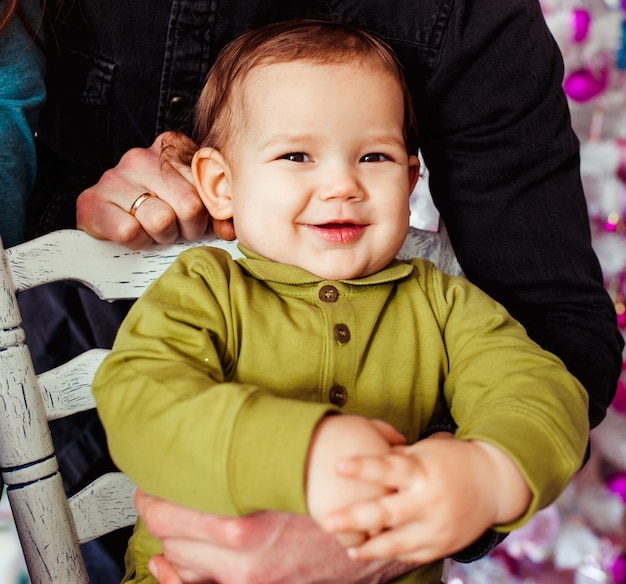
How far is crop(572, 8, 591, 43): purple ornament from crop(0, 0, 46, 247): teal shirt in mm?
1344

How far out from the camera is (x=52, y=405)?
2.88ft

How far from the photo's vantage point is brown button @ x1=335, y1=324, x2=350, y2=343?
0.83 m

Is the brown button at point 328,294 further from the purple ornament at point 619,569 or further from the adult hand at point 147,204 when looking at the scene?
the purple ornament at point 619,569

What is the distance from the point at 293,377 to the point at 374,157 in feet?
0.91

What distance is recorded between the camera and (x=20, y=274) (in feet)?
2.79

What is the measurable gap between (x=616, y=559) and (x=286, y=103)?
1.78 metres

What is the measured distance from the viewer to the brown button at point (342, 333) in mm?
833

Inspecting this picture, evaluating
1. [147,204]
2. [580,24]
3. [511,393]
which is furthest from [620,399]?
[147,204]

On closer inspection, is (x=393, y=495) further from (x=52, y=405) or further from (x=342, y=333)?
(x=52, y=405)

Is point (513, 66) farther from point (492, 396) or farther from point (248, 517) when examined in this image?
point (248, 517)

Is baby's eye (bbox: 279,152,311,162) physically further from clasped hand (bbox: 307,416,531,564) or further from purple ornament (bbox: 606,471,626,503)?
purple ornament (bbox: 606,471,626,503)

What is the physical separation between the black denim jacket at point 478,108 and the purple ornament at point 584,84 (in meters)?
0.96

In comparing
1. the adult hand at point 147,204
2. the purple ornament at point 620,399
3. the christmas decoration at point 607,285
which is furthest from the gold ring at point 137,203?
the purple ornament at point 620,399

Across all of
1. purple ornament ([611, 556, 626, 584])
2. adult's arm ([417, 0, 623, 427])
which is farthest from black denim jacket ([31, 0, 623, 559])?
purple ornament ([611, 556, 626, 584])
